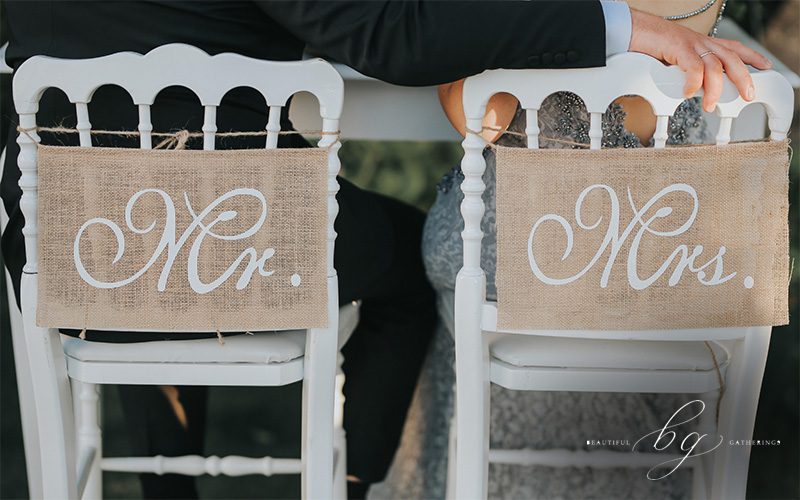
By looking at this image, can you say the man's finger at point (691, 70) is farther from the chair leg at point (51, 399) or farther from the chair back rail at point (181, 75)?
the chair leg at point (51, 399)

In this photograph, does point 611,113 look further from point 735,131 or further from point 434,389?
point 434,389

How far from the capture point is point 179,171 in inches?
48.2

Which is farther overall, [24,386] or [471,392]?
[24,386]

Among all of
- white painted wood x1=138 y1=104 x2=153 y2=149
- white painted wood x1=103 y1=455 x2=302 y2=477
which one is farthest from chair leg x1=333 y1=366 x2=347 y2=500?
white painted wood x1=138 y1=104 x2=153 y2=149

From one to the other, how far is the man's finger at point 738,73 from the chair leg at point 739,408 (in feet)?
1.14

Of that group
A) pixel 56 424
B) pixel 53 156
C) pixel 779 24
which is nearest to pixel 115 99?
pixel 53 156

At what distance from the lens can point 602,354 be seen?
134 cm

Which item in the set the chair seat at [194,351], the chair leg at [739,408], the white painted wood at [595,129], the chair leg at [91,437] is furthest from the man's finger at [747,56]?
the chair leg at [91,437]

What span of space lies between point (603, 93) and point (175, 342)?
0.71 meters

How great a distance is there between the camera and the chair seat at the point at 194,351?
1.33 meters

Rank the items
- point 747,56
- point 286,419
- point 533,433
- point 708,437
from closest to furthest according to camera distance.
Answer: point 747,56, point 708,437, point 533,433, point 286,419

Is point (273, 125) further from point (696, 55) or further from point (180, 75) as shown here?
point (696, 55)

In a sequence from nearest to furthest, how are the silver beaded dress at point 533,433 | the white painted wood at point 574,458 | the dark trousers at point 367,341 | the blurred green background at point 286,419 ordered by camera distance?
1. the dark trousers at point 367,341
2. the white painted wood at point 574,458
3. the silver beaded dress at point 533,433
4. the blurred green background at point 286,419

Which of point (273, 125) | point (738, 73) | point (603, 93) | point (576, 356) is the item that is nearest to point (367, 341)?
point (576, 356)
